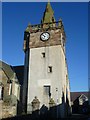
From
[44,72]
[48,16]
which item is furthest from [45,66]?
[48,16]

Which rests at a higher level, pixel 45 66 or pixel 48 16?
pixel 48 16

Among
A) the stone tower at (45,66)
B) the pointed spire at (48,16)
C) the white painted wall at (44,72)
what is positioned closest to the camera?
the stone tower at (45,66)

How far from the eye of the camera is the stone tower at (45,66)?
98.5ft

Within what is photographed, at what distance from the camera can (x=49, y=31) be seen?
33.7 meters

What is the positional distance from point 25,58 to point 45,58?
4.02 metres

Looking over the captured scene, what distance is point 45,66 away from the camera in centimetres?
3162

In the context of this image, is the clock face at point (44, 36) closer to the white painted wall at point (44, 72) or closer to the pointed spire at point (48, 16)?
the white painted wall at point (44, 72)

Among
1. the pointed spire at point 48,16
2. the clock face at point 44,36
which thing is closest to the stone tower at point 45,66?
the clock face at point 44,36

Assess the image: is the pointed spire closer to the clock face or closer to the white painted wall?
the clock face

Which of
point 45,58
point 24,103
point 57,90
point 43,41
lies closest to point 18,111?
point 24,103

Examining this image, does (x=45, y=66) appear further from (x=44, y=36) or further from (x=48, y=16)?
(x=48, y=16)

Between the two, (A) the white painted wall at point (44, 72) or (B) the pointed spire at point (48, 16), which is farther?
(B) the pointed spire at point (48, 16)

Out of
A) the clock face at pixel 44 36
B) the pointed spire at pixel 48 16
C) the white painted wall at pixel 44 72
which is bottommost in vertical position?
the white painted wall at pixel 44 72

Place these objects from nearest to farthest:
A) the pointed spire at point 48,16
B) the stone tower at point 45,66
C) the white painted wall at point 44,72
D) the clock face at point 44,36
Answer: the stone tower at point 45,66 < the white painted wall at point 44,72 < the clock face at point 44,36 < the pointed spire at point 48,16
